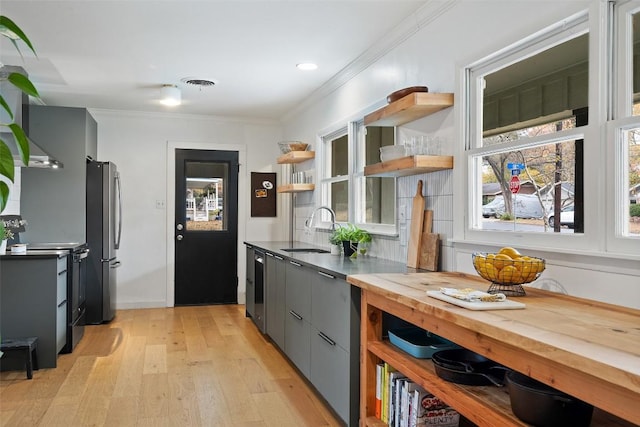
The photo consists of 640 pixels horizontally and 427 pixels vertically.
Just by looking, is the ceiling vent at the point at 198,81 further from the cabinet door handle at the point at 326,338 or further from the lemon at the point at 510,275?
the lemon at the point at 510,275

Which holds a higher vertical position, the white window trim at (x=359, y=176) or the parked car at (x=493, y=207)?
the white window trim at (x=359, y=176)

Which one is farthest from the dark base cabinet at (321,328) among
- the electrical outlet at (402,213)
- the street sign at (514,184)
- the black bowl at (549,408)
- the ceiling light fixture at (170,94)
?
the ceiling light fixture at (170,94)

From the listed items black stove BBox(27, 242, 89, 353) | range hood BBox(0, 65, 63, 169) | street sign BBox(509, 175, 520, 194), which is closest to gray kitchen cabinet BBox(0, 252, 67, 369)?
black stove BBox(27, 242, 89, 353)

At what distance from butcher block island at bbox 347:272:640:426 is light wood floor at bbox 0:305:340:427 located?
88cm

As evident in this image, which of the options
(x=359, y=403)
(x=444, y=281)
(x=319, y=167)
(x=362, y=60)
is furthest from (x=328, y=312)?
(x=319, y=167)

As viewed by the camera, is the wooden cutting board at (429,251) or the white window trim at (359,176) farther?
the white window trim at (359,176)

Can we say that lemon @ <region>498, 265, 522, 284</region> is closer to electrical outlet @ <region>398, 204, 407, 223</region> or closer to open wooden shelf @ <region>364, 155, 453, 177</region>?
open wooden shelf @ <region>364, 155, 453, 177</region>

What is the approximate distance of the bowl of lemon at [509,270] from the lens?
1.99 meters

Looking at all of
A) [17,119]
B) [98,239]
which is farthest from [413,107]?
[98,239]

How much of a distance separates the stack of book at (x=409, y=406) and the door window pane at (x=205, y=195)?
4580 millimetres

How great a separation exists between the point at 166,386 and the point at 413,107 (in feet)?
7.89

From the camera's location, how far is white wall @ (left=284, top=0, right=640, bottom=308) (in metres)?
1.95

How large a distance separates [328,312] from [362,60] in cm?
206

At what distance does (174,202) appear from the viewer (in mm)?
6441
